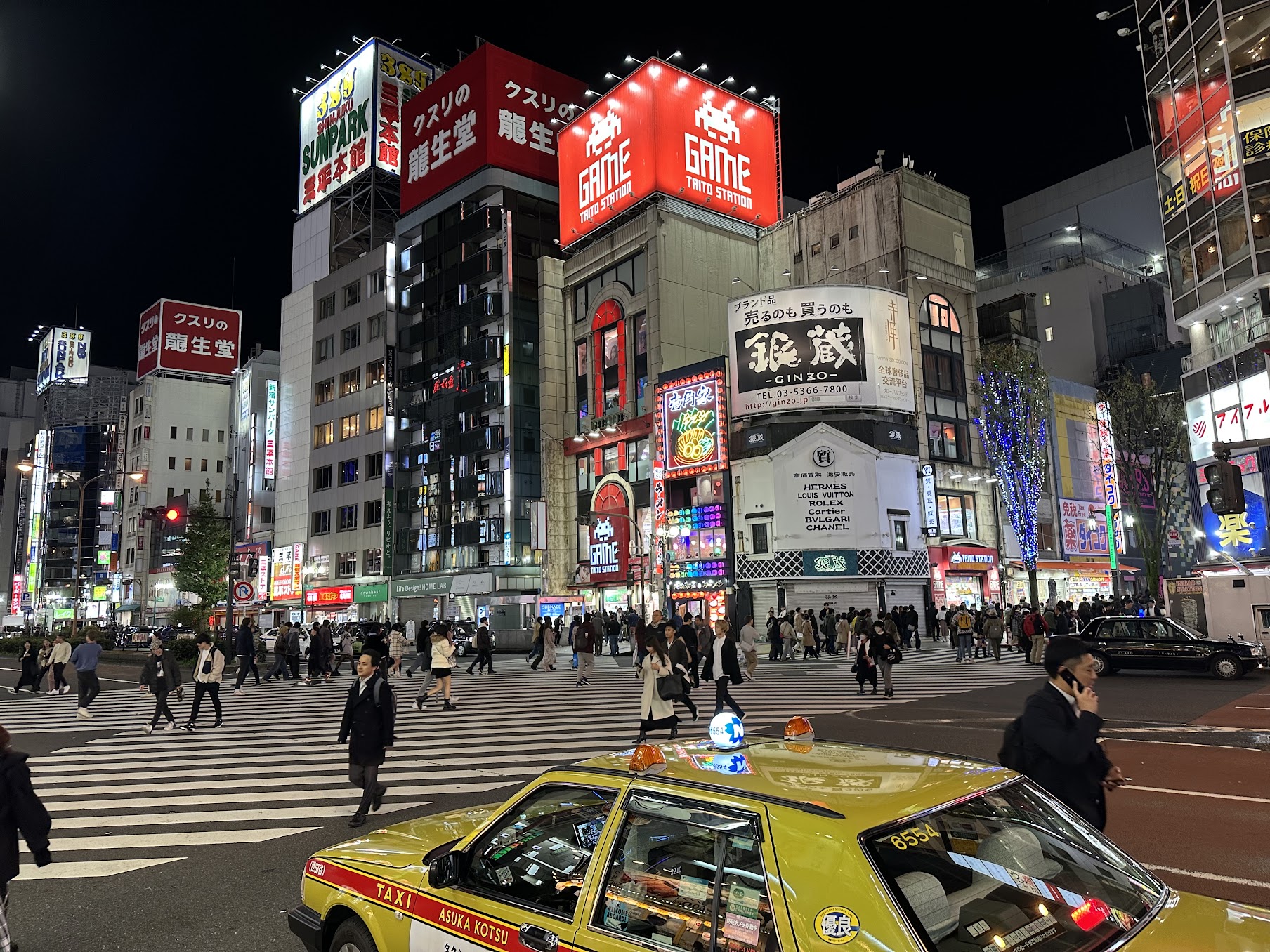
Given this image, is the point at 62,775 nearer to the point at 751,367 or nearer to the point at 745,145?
the point at 751,367

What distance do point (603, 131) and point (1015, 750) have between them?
5564cm

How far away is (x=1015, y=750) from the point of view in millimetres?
4637

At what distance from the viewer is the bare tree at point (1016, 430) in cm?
4594

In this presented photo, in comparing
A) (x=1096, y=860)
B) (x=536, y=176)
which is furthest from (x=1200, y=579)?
(x=536, y=176)

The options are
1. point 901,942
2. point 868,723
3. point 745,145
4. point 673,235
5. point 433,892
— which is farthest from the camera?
point 745,145

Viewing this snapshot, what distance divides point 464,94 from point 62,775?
60.7 meters

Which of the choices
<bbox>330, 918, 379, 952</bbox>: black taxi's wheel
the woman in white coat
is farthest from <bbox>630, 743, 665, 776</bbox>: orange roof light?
the woman in white coat

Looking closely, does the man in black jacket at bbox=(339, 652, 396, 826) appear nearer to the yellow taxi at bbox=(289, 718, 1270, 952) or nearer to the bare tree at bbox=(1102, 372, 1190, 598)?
the yellow taxi at bbox=(289, 718, 1270, 952)

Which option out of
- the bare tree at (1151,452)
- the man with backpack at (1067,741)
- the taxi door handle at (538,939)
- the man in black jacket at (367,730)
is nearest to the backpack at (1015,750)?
the man with backpack at (1067,741)

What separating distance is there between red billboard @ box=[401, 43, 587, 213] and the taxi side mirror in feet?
202

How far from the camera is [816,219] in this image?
5297cm

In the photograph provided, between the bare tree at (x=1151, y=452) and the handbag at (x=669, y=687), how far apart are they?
4077cm

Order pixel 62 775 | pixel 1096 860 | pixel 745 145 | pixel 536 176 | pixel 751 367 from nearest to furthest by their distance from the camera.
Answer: pixel 1096 860
pixel 62 775
pixel 751 367
pixel 745 145
pixel 536 176

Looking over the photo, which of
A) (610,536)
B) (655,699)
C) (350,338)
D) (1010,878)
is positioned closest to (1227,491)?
(655,699)
